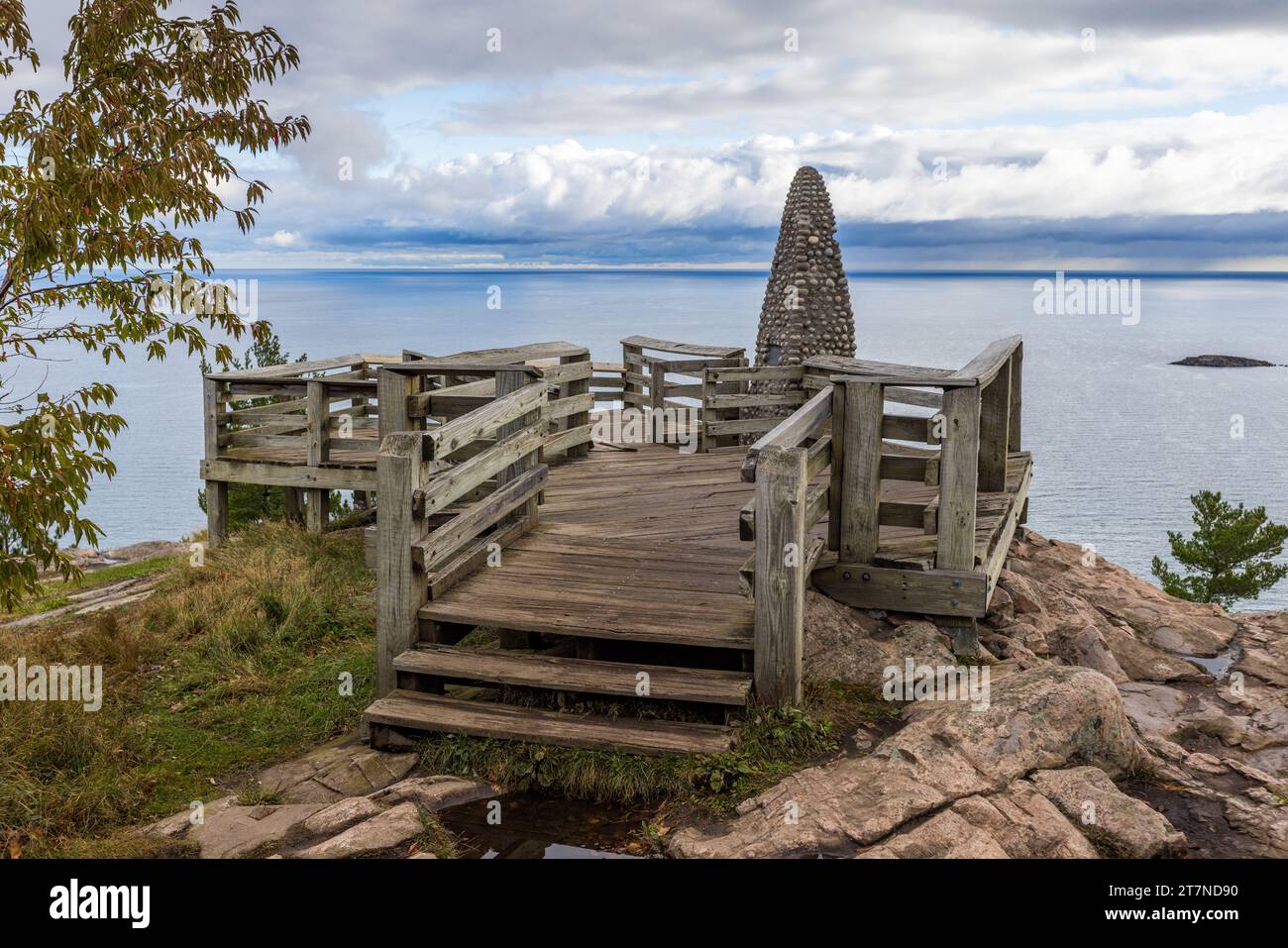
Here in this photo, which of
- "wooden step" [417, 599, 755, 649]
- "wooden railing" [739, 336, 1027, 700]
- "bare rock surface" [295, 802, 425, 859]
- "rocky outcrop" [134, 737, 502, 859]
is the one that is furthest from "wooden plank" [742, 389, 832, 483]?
"bare rock surface" [295, 802, 425, 859]

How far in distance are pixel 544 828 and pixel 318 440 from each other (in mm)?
8230

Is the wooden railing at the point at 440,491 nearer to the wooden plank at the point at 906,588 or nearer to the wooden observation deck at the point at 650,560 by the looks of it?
the wooden observation deck at the point at 650,560

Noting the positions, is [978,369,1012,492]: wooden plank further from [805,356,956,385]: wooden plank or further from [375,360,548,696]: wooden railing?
[375,360,548,696]: wooden railing

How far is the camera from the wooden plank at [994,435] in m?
10.0

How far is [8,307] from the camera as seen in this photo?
7273 mm

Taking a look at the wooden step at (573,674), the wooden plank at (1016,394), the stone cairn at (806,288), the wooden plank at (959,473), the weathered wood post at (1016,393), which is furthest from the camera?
the stone cairn at (806,288)

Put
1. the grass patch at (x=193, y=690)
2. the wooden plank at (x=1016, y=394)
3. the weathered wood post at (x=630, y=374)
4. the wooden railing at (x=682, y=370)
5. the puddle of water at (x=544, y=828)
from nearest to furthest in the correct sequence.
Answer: the puddle of water at (x=544, y=828) < the grass patch at (x=193, y=690) < the wooden plank at (x=1016, y=394) < the wooden railing at (x=682, y=370) < the weathered wood post at (x=630, y=374)

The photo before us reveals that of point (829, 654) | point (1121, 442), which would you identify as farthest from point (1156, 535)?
point (829, 654)

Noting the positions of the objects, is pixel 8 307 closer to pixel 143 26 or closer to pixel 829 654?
pixel 143 26

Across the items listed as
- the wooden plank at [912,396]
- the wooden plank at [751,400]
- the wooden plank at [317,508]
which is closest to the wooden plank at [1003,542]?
the wooden plank at [912,396]

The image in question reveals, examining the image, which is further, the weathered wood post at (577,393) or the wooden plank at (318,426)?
the weathered wood post at (577,393)

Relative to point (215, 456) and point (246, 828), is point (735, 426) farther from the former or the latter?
point (246, 828)

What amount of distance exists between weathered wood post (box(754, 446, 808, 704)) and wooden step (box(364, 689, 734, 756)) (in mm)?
529

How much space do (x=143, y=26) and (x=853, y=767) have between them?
754 centimetres
